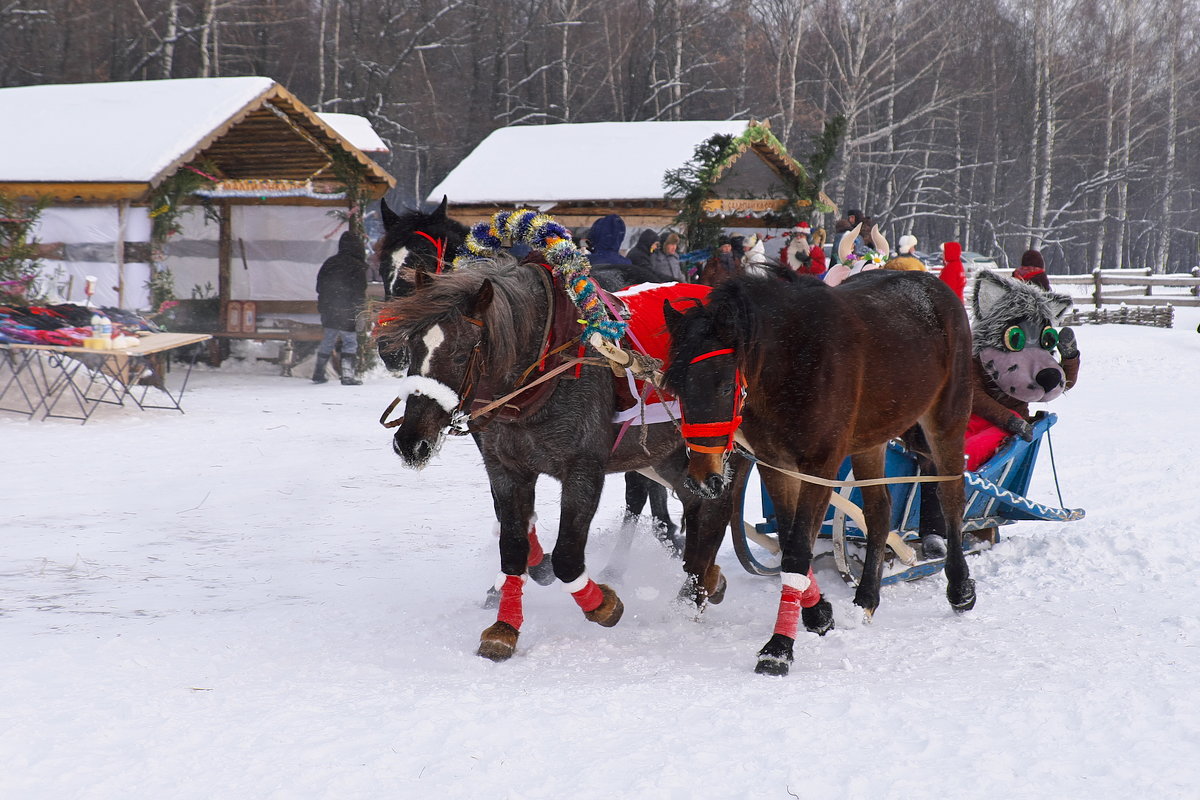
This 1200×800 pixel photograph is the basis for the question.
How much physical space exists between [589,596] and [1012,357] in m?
2.75

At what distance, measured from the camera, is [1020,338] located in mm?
5238

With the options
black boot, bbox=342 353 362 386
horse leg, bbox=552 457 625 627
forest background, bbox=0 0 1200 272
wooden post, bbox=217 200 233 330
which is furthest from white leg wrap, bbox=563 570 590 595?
forest background, bbox=0 0 1200 272

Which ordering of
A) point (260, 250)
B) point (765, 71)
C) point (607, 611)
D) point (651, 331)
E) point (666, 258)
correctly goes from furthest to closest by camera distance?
point (765, 71), point (260, 250), point (666, 258), point (651, 331), point (607, 611)

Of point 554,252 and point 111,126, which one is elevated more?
point 111,126

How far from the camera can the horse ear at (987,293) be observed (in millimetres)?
5363

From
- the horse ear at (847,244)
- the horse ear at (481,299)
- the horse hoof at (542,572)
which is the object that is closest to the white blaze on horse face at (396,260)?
the horse ear at (481,299)

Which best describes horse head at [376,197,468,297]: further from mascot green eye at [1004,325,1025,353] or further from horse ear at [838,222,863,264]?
horse ear at [838,222,863,264]

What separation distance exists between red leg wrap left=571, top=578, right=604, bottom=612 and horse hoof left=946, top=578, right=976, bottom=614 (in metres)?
1.67

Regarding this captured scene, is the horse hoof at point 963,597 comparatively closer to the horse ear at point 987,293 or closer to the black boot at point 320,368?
the horse ear at point 987,293

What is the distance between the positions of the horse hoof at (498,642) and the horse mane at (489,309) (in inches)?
40.5

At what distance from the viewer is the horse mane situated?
3.52m

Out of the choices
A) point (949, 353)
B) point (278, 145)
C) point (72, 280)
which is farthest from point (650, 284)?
point (278, 145)

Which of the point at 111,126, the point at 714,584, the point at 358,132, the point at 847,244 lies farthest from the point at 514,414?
the point at 358,132

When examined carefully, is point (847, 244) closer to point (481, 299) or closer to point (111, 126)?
point (481, 299)
